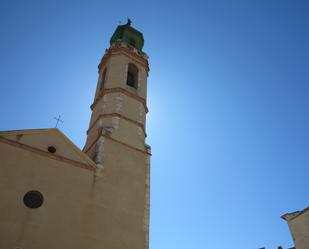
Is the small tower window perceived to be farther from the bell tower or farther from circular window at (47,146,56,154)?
circular window at (47,146,56,154)

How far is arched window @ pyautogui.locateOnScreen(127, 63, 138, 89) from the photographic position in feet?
59.6

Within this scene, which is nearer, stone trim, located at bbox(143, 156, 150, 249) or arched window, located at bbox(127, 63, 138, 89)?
stone trim, located at bbox(143, 156, 150, 249)

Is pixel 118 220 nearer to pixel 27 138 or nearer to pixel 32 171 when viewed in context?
pixel 32 171

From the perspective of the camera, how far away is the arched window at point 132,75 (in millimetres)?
18181

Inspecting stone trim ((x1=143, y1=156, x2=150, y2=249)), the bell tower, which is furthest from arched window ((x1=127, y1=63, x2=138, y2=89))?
stone trim ((x1=143, y1=156, x2=150, y2=249))

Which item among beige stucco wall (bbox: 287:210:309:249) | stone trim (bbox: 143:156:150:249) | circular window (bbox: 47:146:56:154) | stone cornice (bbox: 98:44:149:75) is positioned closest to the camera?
stone trim (bbox: 143:156:150:249)

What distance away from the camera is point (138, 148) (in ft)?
48.0

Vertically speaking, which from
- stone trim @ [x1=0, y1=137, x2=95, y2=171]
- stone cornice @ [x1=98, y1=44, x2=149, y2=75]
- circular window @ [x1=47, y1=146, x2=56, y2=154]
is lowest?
stone trim @ [x1=0, y1=137, x2=95, y2=171]

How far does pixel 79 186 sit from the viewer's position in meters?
11.8

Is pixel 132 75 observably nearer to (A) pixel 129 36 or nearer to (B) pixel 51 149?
(A) pixel 129 36

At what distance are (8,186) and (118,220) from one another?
12.8 feet

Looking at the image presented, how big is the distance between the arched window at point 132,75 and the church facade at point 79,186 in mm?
2630

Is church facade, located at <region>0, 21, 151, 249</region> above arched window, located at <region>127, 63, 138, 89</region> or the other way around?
the other way around

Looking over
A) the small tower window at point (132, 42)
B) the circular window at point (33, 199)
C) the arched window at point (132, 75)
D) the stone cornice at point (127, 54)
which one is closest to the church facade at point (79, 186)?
the circular window at point (33, 199)
